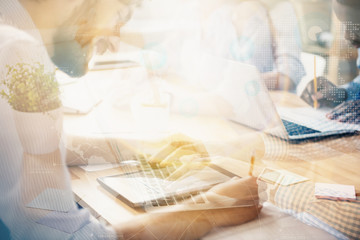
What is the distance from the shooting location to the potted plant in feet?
1.64

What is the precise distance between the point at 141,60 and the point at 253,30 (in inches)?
16.1

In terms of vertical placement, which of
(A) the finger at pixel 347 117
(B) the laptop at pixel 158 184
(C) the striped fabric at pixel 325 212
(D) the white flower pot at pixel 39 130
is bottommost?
(C) the striped fabric at pixel 325 212

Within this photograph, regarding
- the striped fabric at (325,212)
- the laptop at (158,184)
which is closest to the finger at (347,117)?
the striped fabric at (325,212)

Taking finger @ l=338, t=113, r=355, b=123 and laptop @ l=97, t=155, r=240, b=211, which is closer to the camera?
laptop @ l=97, t=155, r=240, b=211

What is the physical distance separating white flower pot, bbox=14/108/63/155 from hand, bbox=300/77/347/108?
748mm

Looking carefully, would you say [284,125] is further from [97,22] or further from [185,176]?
[97,22]

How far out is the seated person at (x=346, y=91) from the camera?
858mm

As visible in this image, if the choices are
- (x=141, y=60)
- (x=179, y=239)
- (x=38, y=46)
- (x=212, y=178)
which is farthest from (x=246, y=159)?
(x=38, y=46)

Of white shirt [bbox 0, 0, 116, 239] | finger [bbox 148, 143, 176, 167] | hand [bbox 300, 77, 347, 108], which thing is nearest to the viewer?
white shirt [bbox 0, 0, 116, 239]

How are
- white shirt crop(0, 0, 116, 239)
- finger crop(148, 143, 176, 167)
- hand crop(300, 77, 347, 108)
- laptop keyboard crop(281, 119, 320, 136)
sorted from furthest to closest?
hand crop(300, 77, 347, 108) < laptop keyboard crop(281, 119, 320, 136) < finger crop(148, 143, 176, 167) < white shirt crop(0, 0, 116, 239)

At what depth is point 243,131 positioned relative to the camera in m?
0.81

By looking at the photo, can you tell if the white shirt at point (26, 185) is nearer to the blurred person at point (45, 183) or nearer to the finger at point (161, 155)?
the blurred person at point (45, 183)

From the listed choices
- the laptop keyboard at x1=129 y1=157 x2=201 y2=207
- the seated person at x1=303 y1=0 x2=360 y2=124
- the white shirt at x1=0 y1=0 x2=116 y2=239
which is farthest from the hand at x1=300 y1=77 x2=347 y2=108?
the white shirt at x1=0 y1=0 x2=116 y2=239

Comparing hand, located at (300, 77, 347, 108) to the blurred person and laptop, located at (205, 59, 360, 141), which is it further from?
the blurred person
